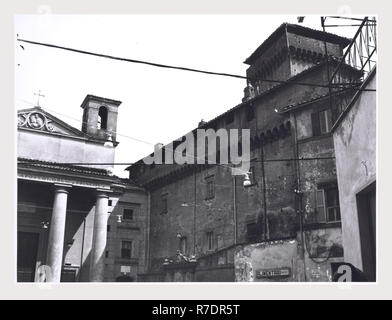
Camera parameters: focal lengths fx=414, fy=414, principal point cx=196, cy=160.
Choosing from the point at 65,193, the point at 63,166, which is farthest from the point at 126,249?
the point at 63,166

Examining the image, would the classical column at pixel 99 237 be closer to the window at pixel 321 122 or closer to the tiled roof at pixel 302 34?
the tiled roof at pixel 302 34

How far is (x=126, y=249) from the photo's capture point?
17.7 m

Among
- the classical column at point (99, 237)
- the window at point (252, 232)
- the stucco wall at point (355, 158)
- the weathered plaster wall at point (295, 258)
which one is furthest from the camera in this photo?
the window at point (252, 232)

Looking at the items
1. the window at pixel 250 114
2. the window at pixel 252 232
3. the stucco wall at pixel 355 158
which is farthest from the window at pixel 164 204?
the stucco wall at pixel 355 158

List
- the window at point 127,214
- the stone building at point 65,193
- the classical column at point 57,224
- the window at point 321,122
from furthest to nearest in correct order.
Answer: the window at point 127,214, the classical column at point 57,224, the stone building at point 65,193, the window at point 321,122

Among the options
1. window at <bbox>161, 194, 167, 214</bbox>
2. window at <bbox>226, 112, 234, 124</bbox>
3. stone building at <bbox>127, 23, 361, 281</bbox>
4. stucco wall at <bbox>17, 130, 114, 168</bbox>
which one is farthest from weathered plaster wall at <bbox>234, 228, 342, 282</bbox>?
window at <bbox>161, 194, 167, 214</bbox>

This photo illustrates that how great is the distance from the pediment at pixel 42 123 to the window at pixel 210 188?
18.6 feet

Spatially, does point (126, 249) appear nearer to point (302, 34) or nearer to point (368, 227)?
point (302, 34)

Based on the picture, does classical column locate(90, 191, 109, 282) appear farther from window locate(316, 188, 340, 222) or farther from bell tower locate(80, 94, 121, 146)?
window locate(316, 188, 340, 222)

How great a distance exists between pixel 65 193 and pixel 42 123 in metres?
3.06

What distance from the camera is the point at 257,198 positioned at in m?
14.8

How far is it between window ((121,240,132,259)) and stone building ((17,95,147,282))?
1363mm

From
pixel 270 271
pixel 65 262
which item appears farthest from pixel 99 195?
pixel 270 271

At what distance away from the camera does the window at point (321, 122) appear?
1237 centimetres
